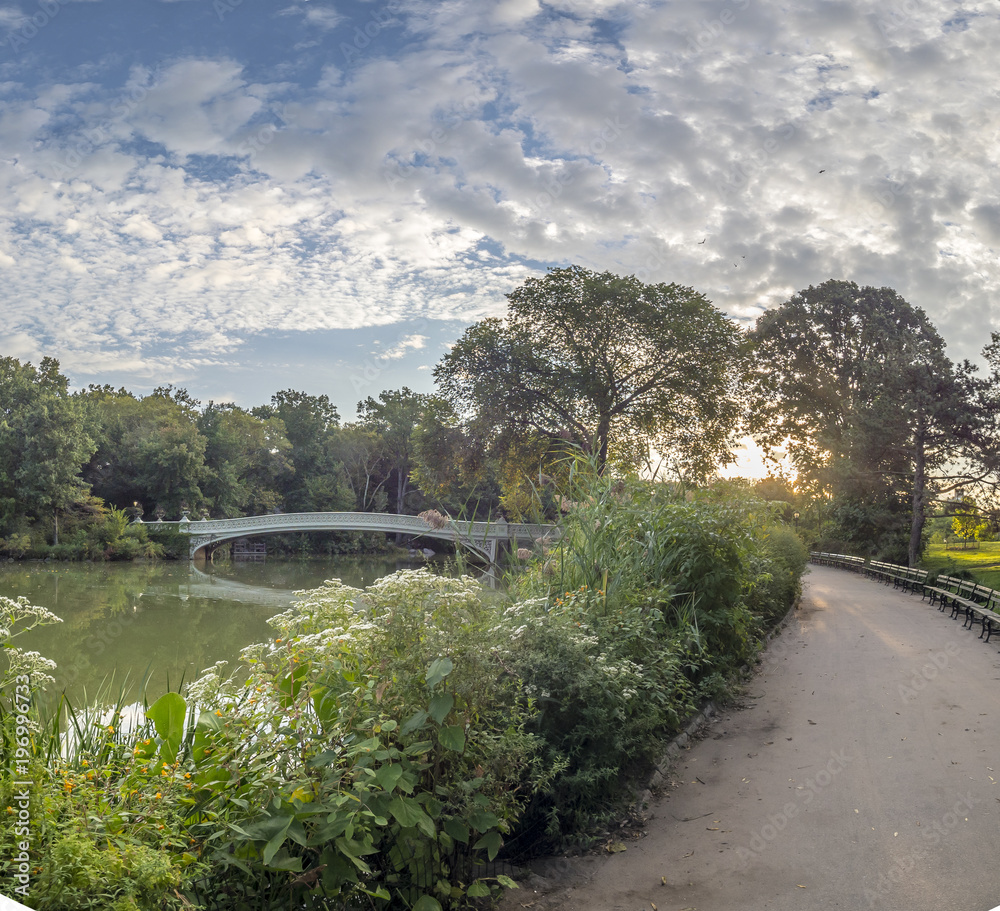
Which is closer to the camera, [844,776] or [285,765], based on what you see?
[285,765]

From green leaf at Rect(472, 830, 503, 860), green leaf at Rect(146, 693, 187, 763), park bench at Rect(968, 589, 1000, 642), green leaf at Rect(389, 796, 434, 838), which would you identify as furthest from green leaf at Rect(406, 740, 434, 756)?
park bench at Rect(968, 589, 1000, 642)

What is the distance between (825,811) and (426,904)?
2.57 m

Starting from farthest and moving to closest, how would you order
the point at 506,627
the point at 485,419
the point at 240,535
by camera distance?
the point at 240,535 → the point at 485,419 → the point at 506,627

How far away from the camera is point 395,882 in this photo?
9.60ft

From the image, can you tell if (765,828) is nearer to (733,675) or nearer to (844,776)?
(844,776)

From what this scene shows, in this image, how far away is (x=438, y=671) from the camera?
9.45 ft

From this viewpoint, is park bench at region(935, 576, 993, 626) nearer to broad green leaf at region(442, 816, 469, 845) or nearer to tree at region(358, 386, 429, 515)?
broad green leaf at region(442, 816, 469, 845)

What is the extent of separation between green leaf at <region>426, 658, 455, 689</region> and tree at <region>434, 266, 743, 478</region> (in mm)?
18505

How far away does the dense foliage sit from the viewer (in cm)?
228

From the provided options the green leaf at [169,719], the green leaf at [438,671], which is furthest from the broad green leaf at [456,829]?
the green leaf at [169,719]

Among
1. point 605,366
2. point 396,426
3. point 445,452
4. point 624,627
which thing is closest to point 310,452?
point 396,426

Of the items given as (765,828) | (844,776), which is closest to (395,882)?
(765,828)

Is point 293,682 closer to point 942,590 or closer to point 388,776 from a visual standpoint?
point 388,776

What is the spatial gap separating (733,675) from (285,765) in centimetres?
547
